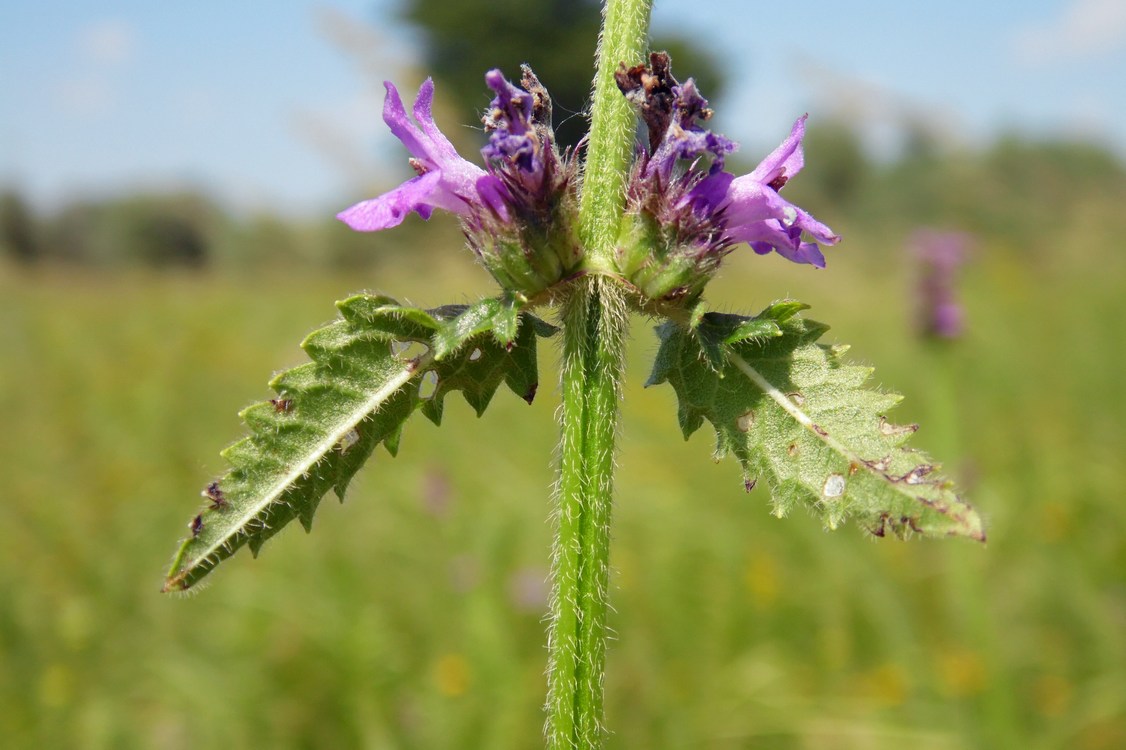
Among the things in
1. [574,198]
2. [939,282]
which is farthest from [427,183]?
[939,282]

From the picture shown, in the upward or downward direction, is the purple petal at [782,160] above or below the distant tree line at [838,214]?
below

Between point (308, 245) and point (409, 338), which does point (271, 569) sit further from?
point (308, 245)

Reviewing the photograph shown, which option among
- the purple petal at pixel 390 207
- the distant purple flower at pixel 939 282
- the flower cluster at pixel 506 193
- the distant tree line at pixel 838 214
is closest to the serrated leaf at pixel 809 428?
the flower cluster at pixel 506 193

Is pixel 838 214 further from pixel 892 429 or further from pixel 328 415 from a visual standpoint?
pixel 328 415

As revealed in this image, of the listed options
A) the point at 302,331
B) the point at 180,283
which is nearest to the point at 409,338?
the point at 302,331

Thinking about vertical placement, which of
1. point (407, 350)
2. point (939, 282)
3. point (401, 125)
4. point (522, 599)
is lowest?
point (522, 599)

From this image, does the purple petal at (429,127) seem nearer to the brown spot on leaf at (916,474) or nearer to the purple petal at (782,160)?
the purple petal at (782,160)

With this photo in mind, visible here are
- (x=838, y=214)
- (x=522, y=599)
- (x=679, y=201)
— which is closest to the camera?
(x=679, y=201)
